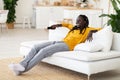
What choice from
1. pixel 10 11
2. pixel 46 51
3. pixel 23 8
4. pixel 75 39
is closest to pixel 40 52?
pixel 46 51

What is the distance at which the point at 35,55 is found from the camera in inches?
172

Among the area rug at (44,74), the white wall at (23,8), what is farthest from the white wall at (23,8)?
the area rug at (44,74)

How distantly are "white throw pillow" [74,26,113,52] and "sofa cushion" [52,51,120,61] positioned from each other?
108 mm

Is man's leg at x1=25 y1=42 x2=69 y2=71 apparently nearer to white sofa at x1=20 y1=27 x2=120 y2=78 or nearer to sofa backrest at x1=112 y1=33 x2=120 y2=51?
white sofa at x1=20 y1=27 x2=120 y2=78

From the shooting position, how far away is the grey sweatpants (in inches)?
168

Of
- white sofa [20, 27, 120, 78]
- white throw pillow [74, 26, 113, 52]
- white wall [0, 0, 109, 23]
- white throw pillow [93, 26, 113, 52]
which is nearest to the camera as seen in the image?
white sofa [20, 27, 120, 78]

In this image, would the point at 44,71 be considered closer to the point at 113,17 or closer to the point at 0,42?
the point at 113,17

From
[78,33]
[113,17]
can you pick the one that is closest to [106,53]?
[78,33]

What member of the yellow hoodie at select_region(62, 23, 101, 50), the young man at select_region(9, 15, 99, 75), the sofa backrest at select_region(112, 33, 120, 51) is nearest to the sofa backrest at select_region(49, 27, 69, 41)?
the young man at select_region(9, 15, 99, 75)

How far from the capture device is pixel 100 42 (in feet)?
14.7

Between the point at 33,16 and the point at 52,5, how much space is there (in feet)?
3.00

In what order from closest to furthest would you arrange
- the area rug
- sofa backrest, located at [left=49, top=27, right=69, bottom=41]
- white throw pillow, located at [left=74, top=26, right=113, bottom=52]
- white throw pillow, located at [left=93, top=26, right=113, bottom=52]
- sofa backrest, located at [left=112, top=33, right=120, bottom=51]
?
the area rug → white throw pillow, located at [left=74, top=26, right=113, bottom=52] → white throw pillow, located at [left=93, top=26, right=113, bottom=52] → sofa backrest, located at [left=112, top=33, right=120, bottom=51] → sofa backrest, located at [left=49, top=27, right=69, bottom=41]

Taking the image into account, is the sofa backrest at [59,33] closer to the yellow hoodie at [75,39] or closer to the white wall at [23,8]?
the yellow hoodie at [75,39]

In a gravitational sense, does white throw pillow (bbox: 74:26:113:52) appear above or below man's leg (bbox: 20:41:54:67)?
above
